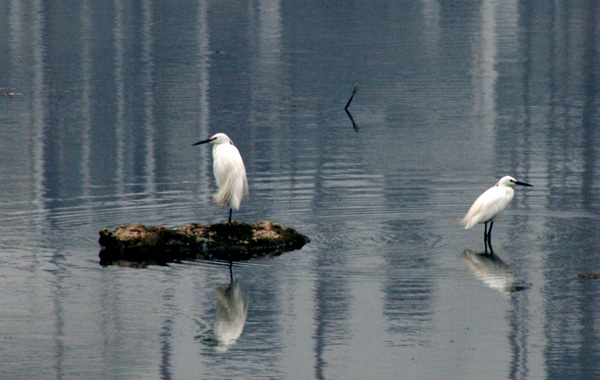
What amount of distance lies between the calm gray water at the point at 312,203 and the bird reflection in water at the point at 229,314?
0.04m

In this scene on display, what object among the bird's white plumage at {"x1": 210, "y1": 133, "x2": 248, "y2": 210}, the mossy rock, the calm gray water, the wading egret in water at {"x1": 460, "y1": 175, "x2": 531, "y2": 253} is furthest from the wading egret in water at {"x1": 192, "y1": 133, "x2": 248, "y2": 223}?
the wading egret in water at {"x1": 460, "y1": 175, "x2": 531, "y2": 253}

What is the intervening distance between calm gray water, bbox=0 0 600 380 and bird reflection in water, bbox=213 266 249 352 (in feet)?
0.11

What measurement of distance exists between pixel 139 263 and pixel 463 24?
1464 inches

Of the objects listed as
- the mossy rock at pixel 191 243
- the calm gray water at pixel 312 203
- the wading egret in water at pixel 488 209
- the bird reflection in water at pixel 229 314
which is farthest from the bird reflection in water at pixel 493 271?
the bird reflection in water at pixel 229 314

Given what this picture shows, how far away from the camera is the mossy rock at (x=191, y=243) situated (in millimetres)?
15633

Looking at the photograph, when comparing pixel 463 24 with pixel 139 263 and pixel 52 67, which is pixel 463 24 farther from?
pixel 139 263

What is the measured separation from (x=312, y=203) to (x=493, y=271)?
468 centimetres

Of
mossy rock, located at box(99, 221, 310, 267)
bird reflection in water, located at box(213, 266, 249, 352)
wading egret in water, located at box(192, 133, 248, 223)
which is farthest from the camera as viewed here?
wading egret in water, located at box(192, 133, 248, 223)

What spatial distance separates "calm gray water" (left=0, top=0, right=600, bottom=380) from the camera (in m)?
11.6

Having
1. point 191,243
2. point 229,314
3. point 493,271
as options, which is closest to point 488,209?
point 493,271

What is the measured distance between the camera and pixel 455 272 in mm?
14742

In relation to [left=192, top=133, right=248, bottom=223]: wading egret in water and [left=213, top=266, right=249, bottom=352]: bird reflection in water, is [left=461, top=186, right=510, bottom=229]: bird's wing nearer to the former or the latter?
[left=192, top=133, right=248, bottom=223]: wading egret in water

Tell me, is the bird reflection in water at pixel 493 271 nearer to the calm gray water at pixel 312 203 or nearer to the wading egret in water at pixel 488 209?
the calm gray water at pixel 312 203

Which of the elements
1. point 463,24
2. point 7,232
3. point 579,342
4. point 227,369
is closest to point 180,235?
point 7,232
